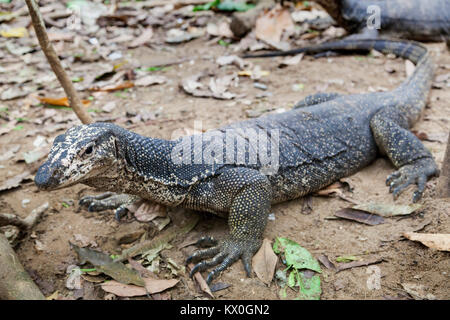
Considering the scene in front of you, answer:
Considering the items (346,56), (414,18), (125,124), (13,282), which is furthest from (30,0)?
(414,18)

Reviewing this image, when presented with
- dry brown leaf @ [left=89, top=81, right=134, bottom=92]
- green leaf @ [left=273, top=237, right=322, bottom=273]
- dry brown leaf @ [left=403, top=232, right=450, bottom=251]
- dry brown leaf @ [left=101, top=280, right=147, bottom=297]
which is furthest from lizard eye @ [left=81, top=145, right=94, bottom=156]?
dry brown leaf @ [left=89, top=81, right=134, bottom=92]

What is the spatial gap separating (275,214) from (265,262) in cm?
78

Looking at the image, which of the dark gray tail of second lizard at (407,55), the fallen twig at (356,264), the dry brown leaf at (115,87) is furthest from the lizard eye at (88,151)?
the dark gray tail of second lizard at (407,55)

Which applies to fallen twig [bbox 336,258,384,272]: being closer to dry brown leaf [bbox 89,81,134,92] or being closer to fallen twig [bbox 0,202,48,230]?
fallen twig [bbox 0,202,48,230]

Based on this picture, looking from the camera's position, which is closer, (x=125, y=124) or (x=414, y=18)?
(x=125, y=124)

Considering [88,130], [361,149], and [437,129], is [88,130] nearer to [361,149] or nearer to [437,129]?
[361,149]

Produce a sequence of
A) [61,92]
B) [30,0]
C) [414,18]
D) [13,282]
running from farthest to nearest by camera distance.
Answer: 1. [414,18]
2. [61,92]
3. [30,0]
4. [13,282]

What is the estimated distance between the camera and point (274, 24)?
891 centimetres

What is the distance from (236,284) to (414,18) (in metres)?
7.77

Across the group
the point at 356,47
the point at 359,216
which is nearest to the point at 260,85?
the point at 356,47

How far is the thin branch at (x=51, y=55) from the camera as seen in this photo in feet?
13.4

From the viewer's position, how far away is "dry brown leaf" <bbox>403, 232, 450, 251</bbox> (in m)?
3.50

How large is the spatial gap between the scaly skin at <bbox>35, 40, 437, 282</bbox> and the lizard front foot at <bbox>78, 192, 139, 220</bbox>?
3 cm
